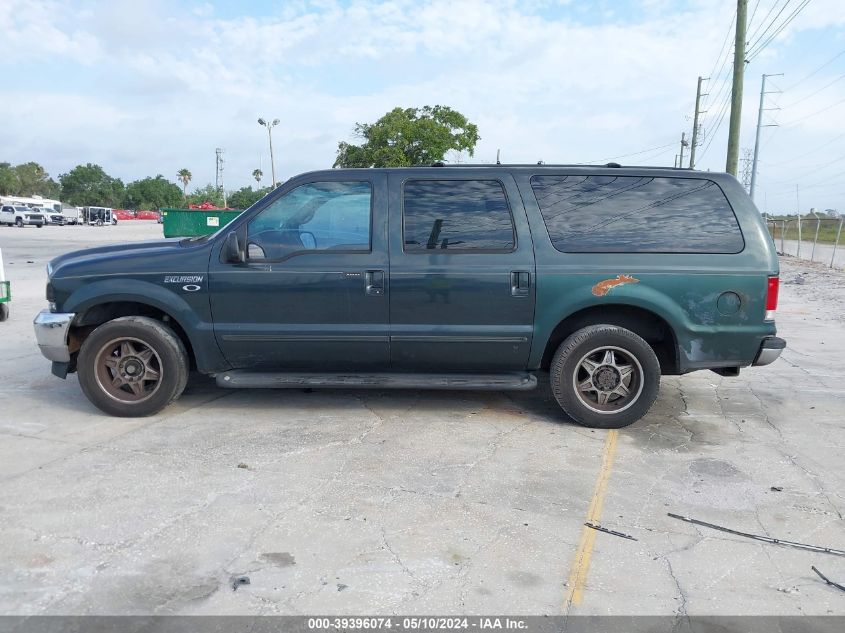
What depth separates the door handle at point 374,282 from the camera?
4859 millimetres

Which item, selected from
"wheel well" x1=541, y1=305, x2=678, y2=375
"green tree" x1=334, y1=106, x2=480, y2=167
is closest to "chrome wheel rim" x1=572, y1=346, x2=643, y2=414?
"wheel well" x1=541, y1=305, x2=678, y2=375

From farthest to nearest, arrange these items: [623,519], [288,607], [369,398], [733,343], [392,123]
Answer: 1. [392,123]
2. [369,398]
3. [733,343]
4. [623,519]
5. [288,607]

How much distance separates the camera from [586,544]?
332cm

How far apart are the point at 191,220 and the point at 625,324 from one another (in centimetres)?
2156

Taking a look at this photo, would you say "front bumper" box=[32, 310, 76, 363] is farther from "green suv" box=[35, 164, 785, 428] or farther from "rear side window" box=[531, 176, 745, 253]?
"rear side window" box=[531, 176, 745, 253]

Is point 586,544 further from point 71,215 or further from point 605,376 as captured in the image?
point 71,215

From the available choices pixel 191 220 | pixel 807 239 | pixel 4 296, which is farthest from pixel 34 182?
pixel 4 296

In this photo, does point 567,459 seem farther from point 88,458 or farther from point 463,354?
point 88,458

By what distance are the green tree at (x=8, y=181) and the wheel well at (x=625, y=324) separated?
109024mm

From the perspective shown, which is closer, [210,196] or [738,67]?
[738,67]

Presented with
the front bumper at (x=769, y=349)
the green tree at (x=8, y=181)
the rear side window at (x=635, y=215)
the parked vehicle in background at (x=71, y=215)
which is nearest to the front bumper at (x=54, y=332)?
the rear side window at (x=635, y=215)

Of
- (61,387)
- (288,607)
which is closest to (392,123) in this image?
(61,387)

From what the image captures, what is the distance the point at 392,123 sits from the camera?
44.4 m

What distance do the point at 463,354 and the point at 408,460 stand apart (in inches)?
39.7
